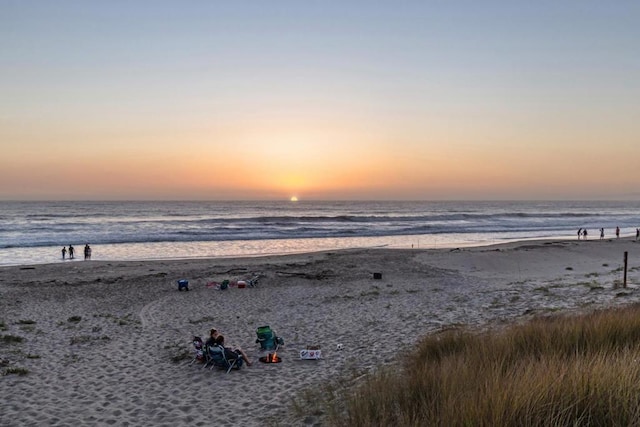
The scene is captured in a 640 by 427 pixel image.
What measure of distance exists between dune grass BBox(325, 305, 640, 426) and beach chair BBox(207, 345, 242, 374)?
108 inches

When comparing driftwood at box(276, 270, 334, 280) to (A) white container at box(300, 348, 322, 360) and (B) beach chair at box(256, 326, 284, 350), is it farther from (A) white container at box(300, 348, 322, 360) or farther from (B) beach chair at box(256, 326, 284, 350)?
(A) white container at box(300, 348, 322, 360)

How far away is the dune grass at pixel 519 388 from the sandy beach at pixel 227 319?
1.50 meters

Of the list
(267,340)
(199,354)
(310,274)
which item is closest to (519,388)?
(267,340)

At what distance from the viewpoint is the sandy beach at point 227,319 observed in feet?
23.4

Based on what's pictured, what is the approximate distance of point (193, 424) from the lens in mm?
6301

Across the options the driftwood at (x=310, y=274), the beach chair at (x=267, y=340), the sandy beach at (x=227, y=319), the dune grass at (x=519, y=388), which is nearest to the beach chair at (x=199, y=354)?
the sandy beach at (x=227, y=319)

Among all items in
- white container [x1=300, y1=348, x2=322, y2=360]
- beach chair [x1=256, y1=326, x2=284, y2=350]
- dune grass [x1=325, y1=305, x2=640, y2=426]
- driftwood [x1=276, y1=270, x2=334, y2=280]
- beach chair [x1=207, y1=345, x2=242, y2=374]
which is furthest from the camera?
driftwood [x1=276, y1=270, x2=334, y2=280]

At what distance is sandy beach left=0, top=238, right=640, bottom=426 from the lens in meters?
7.14

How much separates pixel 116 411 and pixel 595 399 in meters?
6.14

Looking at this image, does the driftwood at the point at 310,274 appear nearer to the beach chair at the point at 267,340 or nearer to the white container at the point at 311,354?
the beach chair at the point at 267,340

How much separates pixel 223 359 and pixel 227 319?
4.38 m

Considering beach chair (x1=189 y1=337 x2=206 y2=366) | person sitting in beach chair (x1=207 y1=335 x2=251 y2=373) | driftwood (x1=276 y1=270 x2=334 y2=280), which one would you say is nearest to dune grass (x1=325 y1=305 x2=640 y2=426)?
person sitting in beach chair (x1=207 y1=335 x2=251 y2=373)

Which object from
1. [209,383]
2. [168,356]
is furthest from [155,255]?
[209,383]

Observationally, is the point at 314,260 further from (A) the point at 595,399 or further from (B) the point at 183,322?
(A) the point at 595,399
